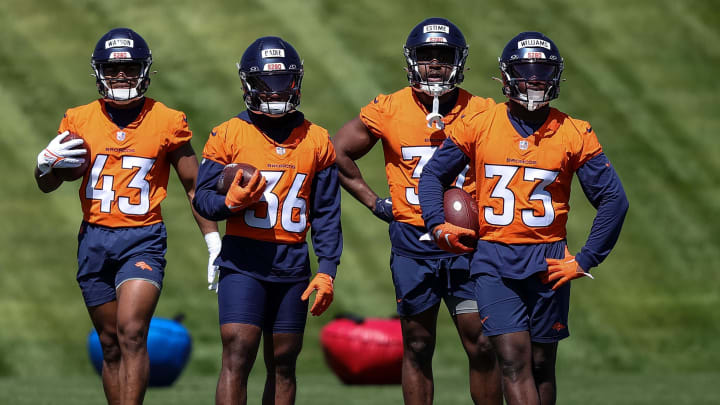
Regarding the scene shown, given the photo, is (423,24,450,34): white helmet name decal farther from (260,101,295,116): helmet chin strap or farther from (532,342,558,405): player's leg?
(532,342,558,405): player's leg

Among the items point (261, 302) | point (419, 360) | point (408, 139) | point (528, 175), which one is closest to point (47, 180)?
point (261, 302)

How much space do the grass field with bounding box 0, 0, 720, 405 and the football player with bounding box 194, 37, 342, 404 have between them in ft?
15.8

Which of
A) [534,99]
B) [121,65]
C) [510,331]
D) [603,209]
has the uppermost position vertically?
[121,65]

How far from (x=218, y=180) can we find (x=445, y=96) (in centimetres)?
152

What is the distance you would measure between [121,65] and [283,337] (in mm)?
1928

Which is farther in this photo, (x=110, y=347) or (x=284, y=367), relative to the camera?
(x=110, y=347)

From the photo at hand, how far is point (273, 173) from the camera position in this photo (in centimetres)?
621

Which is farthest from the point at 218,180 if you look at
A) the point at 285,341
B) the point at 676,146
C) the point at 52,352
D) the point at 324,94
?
the point at 676,146

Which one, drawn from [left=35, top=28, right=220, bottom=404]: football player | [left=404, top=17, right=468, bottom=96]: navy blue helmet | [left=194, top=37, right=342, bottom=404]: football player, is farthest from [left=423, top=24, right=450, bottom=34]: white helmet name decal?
[left=35, top=28, right=220, bottom=404]: football player

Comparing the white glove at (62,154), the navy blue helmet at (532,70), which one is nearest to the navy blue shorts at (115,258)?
the white glove at (62,154)

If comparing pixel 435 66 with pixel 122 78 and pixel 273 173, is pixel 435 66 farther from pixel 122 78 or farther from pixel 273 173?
pixel 122 78

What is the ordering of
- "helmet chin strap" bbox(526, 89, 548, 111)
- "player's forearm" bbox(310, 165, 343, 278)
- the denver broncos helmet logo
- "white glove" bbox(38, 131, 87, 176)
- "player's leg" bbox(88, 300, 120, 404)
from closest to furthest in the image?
"helmet chin strap" bbox(526, 89, 548, 111), "player's forearm" bbox(310, 165, 343, 278), "white glove" bbox(38, 131, 87, 176), the denver broncos helmet logo, "player's leg" bbox(88, 300, 120, 404)

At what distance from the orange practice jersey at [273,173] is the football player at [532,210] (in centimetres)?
85

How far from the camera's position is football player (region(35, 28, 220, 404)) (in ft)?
21.5
